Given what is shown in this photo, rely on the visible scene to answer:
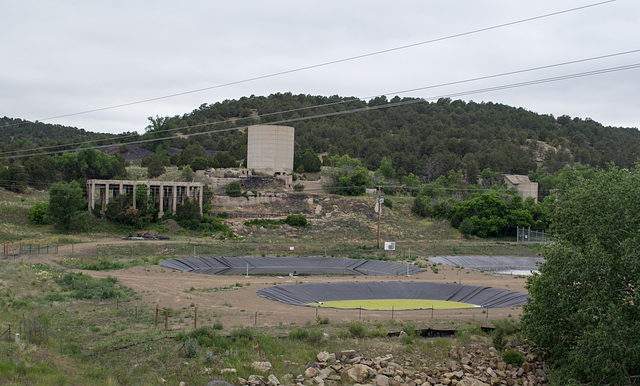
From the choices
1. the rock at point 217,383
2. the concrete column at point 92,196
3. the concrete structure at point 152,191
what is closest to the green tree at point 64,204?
the concrete column at point 92,196

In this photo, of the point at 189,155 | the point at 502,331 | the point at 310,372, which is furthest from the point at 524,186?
the point at 310,372

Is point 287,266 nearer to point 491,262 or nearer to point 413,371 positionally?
point 491,262

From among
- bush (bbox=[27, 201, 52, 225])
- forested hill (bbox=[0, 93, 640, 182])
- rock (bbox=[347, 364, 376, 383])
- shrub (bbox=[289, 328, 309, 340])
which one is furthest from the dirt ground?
forested hill (bbox=[0, 93, 640, 182])

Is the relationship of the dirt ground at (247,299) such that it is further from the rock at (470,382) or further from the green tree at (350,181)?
the green tree at (350,181)

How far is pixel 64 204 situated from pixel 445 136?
110 meters

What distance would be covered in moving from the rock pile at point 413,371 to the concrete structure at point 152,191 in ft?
157

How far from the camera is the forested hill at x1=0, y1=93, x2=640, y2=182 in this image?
117 meters

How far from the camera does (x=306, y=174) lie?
3575 inches

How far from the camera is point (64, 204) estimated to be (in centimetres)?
5412

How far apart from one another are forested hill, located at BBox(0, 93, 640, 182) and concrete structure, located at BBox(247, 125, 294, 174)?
1787 cm

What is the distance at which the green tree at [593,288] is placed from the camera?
1728 cm

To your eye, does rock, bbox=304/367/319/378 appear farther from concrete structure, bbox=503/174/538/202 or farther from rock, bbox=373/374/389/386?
concrete structure, bbox=503/174/538/202

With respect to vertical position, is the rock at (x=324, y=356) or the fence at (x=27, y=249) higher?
the fence at (x=27, y=249)

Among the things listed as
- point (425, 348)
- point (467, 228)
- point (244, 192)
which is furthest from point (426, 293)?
point (244, 192)
